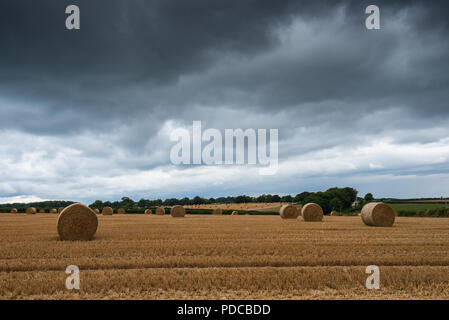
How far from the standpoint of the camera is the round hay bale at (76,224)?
48.4ft

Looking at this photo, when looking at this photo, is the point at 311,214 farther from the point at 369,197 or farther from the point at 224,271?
the point at 369,197

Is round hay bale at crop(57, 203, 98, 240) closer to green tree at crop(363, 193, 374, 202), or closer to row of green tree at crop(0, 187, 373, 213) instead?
row of green tree at crop(0, 187, 373, 213)

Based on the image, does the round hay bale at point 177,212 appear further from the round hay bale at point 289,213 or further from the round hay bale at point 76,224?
the round hay bale at point 76,224

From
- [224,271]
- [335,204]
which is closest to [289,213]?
[224,271]

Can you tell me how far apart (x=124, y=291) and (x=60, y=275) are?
82.9 inches

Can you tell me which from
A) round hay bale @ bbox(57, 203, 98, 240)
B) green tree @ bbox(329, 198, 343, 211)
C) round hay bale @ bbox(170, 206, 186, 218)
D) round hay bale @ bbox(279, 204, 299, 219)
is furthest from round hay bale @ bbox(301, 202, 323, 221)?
green tree @ bbox(329, 198, 343, 211)

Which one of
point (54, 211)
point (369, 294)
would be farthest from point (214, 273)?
point (54, 211)

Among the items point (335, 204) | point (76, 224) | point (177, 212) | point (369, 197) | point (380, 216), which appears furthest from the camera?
point (369, 197)

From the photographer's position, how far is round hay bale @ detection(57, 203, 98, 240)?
48.4 ft

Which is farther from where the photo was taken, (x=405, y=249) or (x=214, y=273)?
(x=405, y=249)

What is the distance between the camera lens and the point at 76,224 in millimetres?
14961

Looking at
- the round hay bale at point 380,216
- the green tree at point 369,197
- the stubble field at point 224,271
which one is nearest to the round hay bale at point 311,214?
the round hay bale at point 380,216
